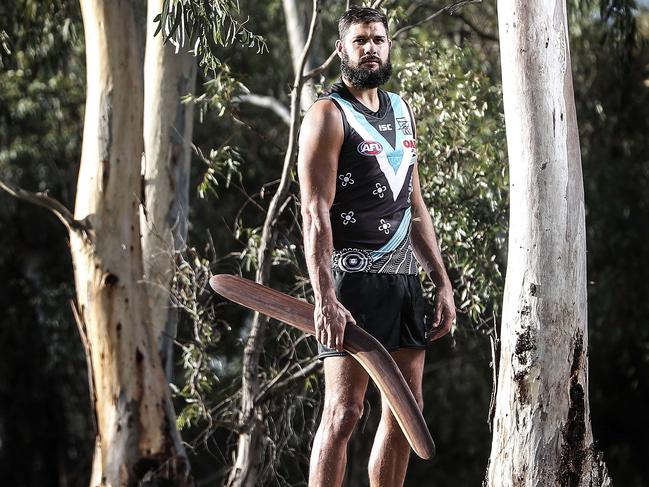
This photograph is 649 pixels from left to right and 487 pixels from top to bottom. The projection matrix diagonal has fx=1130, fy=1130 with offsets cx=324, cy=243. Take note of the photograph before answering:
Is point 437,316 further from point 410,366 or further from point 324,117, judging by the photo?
point 324,117

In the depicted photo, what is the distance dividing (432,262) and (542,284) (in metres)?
0.39

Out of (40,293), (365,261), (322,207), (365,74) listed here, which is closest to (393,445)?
(365,261)

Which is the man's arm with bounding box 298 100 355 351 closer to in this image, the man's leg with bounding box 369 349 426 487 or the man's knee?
the man's knee

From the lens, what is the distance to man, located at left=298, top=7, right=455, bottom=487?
3.48 metres

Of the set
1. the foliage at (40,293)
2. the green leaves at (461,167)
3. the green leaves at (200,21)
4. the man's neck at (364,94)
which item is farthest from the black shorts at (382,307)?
the foliage at (40,293)

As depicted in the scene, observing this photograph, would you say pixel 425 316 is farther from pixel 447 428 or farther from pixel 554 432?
pixel 447 428

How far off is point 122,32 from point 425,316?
116 inches

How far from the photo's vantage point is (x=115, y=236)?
5926 mm

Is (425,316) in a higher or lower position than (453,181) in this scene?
lower

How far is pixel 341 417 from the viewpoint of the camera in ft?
11.6

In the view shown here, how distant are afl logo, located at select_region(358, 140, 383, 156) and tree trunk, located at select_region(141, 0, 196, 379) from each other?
280cm

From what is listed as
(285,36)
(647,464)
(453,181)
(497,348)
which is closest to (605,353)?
(647,464)

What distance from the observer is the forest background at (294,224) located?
18.4 ft

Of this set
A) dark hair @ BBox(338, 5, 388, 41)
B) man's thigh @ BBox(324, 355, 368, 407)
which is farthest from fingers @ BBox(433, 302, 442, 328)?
dark hair @ BBox(338, 5, 388, 41)
